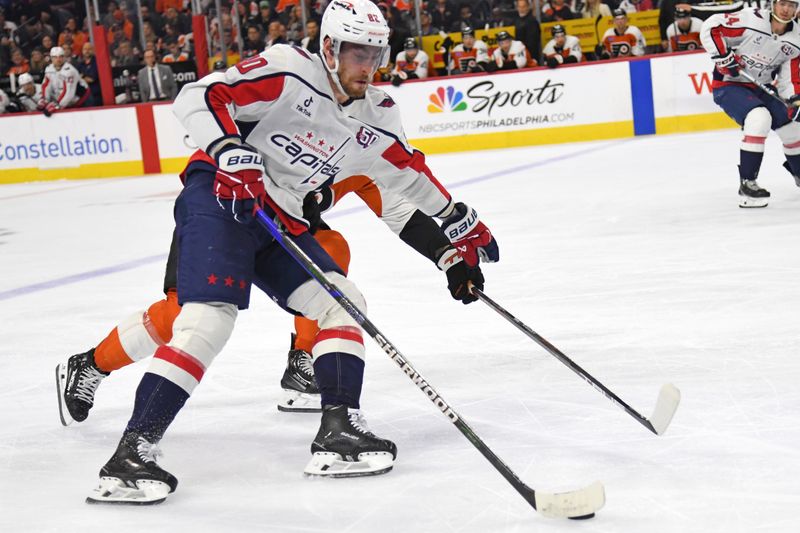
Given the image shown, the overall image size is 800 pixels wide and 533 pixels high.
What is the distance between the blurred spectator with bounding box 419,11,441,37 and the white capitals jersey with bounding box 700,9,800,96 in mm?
6241

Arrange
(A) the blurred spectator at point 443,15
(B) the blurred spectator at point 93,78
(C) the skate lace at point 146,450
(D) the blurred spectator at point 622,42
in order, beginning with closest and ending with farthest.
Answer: (C) the skate lace at point 146,450, (D) the blurred spectator at point 622,42, (A) the blurred spectator at point 443,15, (B) the blurred spectator at point 93,78

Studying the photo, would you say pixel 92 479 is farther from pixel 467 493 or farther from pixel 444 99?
pixel 444 99

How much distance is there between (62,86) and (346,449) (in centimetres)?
1147

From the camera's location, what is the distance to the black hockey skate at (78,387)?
Result: 2949 mm

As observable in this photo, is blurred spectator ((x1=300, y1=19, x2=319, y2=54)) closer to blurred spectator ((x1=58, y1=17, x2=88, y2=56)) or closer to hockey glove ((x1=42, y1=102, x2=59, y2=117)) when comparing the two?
hockey glove ((x1=42, y1=102, x2=59, y2=117))

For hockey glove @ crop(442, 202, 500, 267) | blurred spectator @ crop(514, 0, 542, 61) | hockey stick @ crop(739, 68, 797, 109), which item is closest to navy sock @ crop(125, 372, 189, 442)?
hockey glove @ crop(442, 202, 500, 267)

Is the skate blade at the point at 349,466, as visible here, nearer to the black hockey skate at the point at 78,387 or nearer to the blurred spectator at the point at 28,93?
the black hockey skate at the point at 78,387

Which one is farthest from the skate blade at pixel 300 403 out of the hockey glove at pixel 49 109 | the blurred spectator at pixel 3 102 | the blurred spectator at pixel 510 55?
the blurred spectator at pixel 3 102

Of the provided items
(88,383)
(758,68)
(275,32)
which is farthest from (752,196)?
(275,32)

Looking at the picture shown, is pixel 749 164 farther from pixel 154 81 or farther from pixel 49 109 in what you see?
pixel 49 109

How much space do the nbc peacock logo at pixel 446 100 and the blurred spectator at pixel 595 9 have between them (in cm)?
164

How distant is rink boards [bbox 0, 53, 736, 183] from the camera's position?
11.3 meters

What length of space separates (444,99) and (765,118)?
583 cm

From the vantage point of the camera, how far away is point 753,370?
3.02 m
